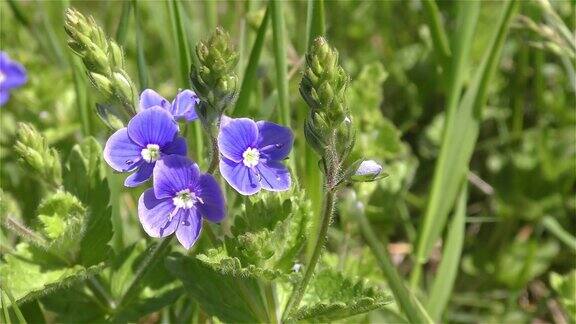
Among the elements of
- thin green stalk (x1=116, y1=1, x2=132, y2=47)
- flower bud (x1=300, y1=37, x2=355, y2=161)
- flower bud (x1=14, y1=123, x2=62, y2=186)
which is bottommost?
flower bud (x1=14, y1=123, x2=62, y2=186)

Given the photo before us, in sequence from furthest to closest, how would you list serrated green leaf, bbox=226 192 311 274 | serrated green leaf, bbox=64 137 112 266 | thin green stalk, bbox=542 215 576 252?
thin green stalk, bbox=542 215 576 252 → serrated green leaf, bbox=64 137 112 266 → serrated green leaf, bbox=226 192 311 274

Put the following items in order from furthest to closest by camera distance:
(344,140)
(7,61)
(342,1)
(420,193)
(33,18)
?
(33,18)
(342,1)
(420,193)
(7,61)
(344,140)

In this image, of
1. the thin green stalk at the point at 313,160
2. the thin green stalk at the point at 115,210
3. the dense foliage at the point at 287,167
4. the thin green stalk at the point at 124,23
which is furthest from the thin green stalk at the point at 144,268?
the thin green stalk at the point at 124,23

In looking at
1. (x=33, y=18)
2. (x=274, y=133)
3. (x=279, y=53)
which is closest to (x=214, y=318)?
(x=274, y=133)

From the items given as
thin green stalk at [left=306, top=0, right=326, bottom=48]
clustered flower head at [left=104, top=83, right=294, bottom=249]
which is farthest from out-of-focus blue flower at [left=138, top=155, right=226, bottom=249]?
thin green stalk at [left=306, top=0, right=326, bottom=48]

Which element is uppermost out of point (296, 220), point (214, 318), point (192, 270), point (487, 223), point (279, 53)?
point (279, 53)

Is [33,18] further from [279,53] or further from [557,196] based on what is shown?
[557,196]

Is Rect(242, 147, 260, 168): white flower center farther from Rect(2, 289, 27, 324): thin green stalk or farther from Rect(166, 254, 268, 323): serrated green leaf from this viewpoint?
Rect(2, 289, 27, 324): thin green stalk

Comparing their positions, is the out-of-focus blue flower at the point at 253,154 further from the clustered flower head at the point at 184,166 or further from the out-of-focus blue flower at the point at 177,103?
the out-of-focus blue flower at the point at 177,103
